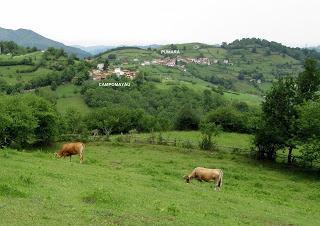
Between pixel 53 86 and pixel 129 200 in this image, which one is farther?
pixel 53 86

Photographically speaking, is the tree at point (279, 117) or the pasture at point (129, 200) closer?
the pasture at point (129, 200)

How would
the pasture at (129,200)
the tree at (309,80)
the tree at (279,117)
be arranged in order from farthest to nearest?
the tree at (309,80), the tree at (279,117), the pasture at (129,200)

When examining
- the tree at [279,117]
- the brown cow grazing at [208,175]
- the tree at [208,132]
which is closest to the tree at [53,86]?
the tree at [208,132]

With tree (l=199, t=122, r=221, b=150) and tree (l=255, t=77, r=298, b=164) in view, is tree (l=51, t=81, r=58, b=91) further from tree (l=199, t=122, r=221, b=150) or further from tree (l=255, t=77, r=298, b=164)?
tree (l=255, t=77, r=298, b=164)

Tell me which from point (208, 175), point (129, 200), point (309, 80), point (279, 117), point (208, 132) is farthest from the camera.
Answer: point (208, 132)

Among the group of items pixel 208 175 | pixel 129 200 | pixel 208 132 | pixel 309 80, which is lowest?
pixel 208 132

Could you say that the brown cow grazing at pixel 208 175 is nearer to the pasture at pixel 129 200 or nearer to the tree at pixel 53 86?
the pasture at pixel 129 200

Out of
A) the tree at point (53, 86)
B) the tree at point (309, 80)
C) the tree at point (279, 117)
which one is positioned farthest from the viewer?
the tree at point (53, 86)

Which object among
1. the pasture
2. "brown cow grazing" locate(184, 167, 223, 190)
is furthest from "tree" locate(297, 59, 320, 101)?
"brown cow grazing" locate(184, 167, 223, 190)

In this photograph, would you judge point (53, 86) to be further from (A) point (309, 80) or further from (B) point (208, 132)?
(A) point (309, 80)

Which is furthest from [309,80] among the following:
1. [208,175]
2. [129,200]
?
[129,200]

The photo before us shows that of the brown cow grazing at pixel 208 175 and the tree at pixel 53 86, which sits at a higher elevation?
the brown cow grazing at pixel 208 175

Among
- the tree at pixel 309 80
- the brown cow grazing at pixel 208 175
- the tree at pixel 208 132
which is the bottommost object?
the tree at pixel 208 132

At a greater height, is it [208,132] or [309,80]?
[309,80]
